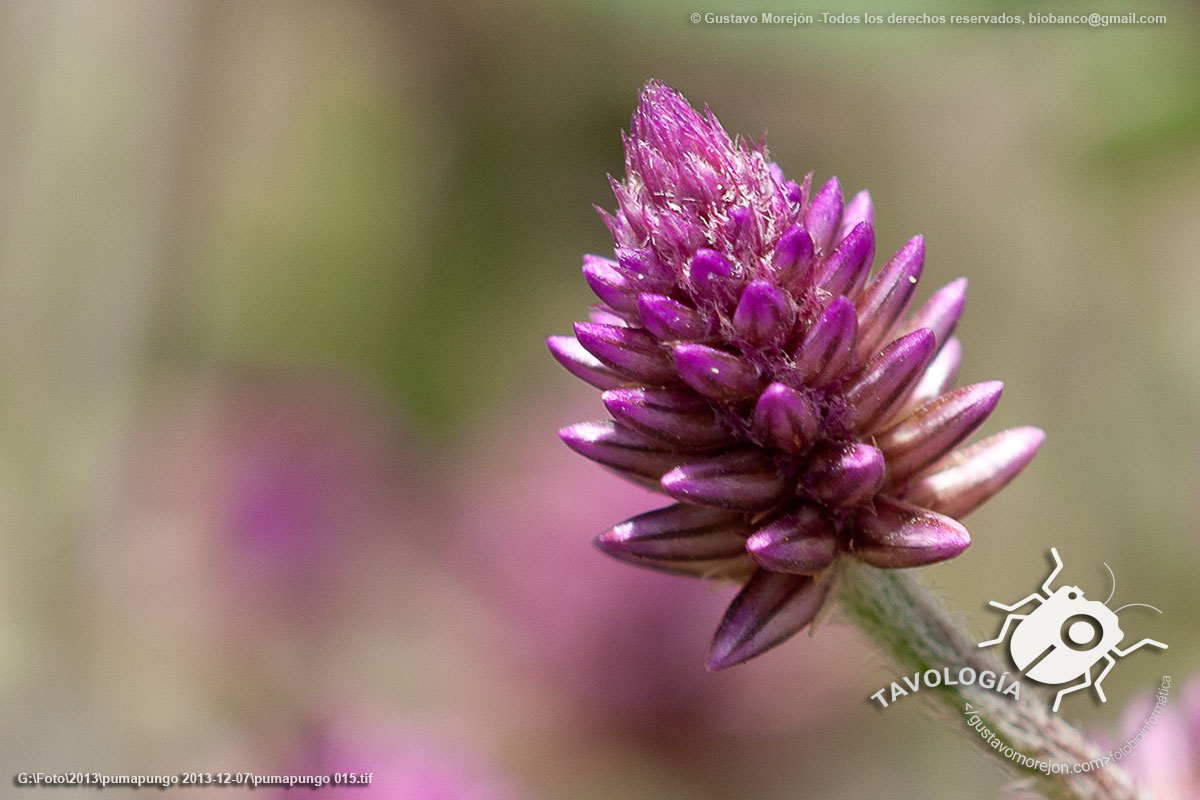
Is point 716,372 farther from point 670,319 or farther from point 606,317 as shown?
point 606,317

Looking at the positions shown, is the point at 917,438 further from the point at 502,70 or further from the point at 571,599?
the point at 502,70

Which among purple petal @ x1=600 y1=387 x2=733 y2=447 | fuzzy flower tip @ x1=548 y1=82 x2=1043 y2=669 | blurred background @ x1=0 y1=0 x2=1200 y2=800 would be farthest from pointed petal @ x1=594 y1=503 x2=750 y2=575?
blurred background @ x1=0 y1=0 x2=1200 y2=800

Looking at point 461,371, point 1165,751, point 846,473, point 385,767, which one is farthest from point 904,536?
point 461,371

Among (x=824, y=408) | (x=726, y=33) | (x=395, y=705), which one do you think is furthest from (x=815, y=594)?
(x=395, y=705)

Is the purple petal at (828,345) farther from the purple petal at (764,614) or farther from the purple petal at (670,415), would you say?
the purple petal at (764,614)

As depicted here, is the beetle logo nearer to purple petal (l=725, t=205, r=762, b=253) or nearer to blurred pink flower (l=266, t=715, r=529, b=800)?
purple petal (l=725, t=205, r=762, b=253)

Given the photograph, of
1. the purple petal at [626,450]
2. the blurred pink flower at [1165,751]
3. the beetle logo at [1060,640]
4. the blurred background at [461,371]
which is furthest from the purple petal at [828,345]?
the blurred background at [461,371]

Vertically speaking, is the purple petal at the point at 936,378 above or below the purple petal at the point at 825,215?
below
